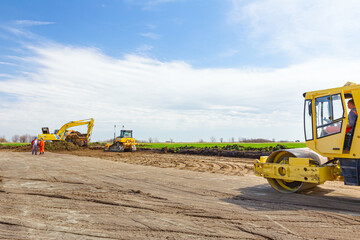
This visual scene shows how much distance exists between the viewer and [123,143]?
95.1 ft

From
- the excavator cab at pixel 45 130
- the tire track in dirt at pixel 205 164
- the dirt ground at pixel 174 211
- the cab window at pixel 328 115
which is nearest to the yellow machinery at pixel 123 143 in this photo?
the excavator cab at pixel 45 130

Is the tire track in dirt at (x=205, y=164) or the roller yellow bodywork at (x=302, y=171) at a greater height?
the roller yellow bodywork at (x=302, y=171)

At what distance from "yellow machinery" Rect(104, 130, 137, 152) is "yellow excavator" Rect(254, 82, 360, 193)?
73.5 ft

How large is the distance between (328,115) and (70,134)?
100.0 feet

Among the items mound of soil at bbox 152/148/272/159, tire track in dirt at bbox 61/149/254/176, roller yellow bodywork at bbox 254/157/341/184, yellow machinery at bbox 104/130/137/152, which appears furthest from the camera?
yellow machinery at bbox 104/130/137/152

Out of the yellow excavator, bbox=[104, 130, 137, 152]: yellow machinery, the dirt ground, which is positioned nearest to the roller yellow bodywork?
the yellow excavator

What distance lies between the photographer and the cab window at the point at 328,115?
271 inches

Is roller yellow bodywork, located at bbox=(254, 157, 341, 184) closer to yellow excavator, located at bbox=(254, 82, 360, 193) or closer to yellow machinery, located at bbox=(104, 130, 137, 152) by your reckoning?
yellow excavator, located at bbox=(254, 82, 360, 193)

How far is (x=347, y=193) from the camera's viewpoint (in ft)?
26.4

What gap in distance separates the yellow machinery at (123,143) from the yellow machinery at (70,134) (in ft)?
14.5

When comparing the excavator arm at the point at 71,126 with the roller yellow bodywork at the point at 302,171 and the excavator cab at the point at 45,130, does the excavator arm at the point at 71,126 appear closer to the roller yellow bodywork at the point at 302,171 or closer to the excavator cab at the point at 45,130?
the excavator cab at the point at 45,130

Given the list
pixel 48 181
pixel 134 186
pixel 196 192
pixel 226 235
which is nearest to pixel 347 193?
pixel 196 192

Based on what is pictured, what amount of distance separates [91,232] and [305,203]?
5.10 meters

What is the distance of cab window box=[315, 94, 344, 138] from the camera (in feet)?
22.6
